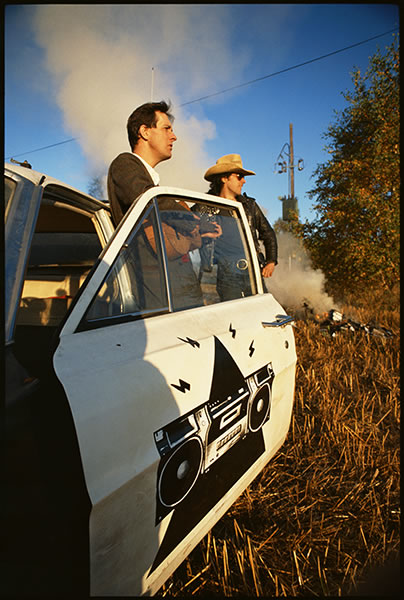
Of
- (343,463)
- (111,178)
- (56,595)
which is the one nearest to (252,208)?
(111,178)

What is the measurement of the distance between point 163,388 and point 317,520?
133 cm

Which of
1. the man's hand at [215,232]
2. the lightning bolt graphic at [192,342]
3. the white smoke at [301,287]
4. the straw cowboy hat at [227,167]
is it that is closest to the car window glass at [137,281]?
the lightning bolt graphic at [192,342]

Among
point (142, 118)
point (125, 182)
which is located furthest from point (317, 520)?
point (142, 118)

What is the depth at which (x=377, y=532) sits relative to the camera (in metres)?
1.67

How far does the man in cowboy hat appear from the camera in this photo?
10.6 ft

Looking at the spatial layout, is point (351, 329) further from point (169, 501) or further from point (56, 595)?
point (56, 595)

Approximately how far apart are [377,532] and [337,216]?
25.8 ft

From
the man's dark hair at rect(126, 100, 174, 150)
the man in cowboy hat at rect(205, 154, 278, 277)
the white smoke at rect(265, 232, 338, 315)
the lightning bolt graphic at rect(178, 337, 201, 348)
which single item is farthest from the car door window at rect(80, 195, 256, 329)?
the white smoke at rect(265, 232, 338, 315)

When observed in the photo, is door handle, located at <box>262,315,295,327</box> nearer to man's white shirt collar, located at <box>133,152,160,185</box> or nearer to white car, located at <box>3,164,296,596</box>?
white car, located at <box>3,164,296,596</box>

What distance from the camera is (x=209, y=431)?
124 centimetres

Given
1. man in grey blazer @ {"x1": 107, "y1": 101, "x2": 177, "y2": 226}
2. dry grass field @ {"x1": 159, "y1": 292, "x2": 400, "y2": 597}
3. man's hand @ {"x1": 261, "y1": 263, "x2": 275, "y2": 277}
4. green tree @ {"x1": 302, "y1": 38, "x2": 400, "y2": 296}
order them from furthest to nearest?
green tree @ {"x1": 302, "y1": 38, "x2": 400, "y2": 296} < man's hand @ {"x1": 261, "y1": 263, "x2": 275, "y2": 277} < man in grey blazer @ {"x1": 107, "y1": 101, "x2": 177, "y2": 226} < dry grass field @ {"x1": 159, "y1": 292, "x2": 400, "y2": 597}

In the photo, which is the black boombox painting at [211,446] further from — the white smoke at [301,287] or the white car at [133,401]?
the white smoke at [301,287]

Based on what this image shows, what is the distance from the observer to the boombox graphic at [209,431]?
106cm

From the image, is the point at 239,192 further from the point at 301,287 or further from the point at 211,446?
the point at 301,287
